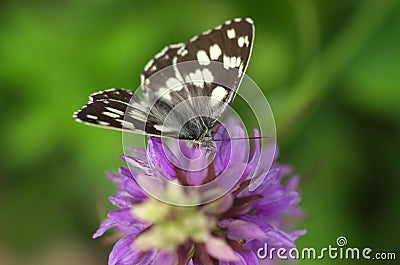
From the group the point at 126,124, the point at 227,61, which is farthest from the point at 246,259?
the point at 227,61

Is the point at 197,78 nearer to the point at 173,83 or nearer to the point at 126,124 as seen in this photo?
the point at 173,83

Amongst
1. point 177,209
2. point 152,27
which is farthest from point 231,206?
point 152,27

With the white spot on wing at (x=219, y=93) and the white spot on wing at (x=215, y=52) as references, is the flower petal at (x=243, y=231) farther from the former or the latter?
the white spot on wing at (x=215, y=52)

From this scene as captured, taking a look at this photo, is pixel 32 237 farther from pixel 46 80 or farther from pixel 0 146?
pixel 46 80

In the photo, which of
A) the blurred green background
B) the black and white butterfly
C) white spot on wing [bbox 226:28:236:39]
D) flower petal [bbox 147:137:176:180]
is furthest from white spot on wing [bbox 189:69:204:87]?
the blurred green background

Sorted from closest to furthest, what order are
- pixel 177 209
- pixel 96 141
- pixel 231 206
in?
1. pixel 177 209
2. pixel 231 206
3. pixel 96 141

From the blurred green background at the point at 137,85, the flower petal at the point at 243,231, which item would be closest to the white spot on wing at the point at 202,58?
the flower petal at the point at 243,231

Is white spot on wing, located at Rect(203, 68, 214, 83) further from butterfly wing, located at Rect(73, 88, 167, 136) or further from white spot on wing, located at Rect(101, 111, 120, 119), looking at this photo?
white spot on wing, located at Rect(101, 111, 120, 119)
